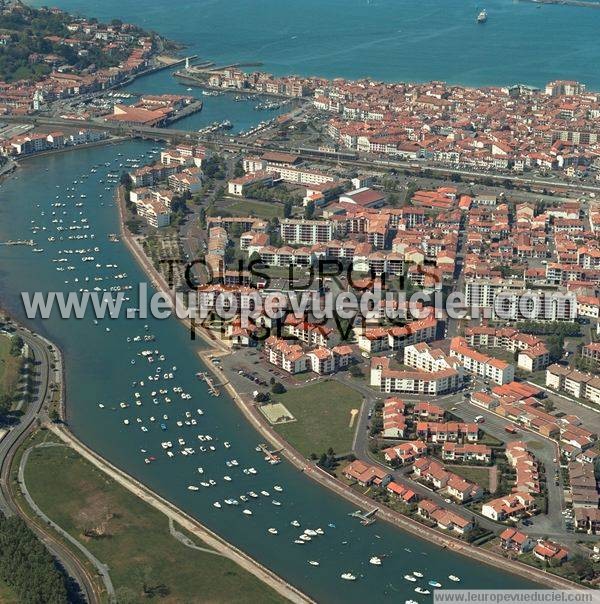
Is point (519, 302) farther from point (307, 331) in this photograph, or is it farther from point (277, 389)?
point (277, 389)

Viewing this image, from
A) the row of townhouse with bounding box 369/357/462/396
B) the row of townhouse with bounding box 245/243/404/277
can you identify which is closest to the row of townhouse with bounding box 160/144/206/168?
the row of townhouse with bounding box 245/243/404/277

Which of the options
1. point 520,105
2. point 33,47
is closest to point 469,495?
point 520,105

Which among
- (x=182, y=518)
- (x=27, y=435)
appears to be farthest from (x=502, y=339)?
(x=27, y=435)

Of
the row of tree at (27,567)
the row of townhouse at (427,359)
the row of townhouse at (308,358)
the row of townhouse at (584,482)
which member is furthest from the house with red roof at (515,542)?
the row of townhouse at (308,358)

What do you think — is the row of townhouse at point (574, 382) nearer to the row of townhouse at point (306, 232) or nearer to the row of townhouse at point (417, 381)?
the row of townhouse at point (417, 381)

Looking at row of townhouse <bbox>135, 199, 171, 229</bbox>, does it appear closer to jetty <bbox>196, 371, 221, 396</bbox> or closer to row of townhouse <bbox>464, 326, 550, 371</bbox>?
jetty <bbox>196, 371, 221, 396</bbox>

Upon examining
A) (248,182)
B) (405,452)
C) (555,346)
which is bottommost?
(405,452)
